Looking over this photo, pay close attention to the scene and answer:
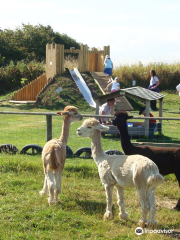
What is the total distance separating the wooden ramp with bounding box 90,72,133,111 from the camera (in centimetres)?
1866

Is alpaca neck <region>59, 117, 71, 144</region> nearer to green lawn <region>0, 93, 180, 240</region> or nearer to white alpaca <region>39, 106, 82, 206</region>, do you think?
white alpaca <region>39, 106, 82, 206</region>

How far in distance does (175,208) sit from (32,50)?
31967mm

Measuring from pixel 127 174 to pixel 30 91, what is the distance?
1763 centimetres

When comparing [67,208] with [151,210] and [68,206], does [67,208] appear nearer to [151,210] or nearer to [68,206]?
[68,206]

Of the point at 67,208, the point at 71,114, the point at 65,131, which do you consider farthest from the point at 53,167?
the point at 71,114

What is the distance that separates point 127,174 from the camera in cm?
528

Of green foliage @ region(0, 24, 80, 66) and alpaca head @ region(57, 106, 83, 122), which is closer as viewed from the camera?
alpaca head @ region(57, 106, 83, 122)

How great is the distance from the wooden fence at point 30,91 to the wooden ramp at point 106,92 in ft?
10.8

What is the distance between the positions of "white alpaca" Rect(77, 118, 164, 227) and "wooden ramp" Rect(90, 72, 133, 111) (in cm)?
1239

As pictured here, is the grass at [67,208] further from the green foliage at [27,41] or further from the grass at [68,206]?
the green foliage at [27,41]

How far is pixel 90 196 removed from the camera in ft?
21.9

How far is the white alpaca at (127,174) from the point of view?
16.7 feet

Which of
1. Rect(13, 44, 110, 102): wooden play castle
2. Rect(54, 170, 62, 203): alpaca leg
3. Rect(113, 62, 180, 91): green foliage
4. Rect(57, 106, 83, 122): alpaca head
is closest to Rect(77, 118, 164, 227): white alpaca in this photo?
Rect(54, 170, 62, 203): alpaca leg

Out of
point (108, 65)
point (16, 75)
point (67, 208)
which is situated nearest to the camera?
point (67, 208)
